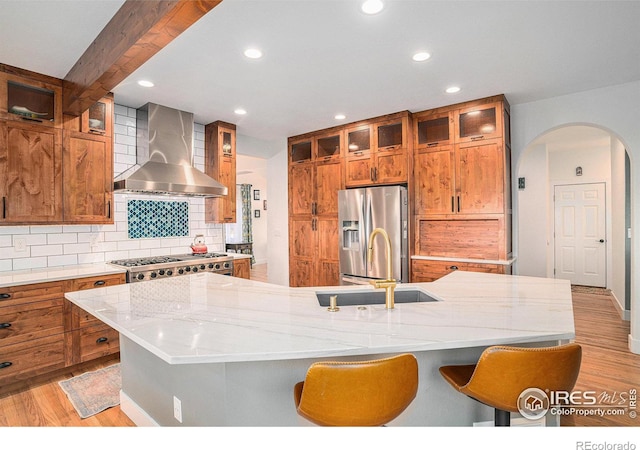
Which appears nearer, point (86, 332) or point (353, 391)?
point (353, 391)

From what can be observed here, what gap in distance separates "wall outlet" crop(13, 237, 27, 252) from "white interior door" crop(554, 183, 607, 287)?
26.6 ft

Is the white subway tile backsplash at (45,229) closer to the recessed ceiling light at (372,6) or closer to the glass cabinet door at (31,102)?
the glass cabinet door at (31,102)

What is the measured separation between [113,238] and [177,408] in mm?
2584

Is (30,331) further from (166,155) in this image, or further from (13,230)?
(166,155)

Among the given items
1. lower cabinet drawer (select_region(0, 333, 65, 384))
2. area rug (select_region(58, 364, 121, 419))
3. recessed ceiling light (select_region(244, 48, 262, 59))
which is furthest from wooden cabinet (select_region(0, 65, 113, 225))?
recessed ceiling light (select_region(244, 48, 262, 59))

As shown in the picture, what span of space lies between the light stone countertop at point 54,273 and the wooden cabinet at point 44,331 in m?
0.04

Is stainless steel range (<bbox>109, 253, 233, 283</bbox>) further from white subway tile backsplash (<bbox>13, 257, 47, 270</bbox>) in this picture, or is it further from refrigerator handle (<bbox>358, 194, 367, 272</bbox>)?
refrigerator handle (<bbox>358, 194, 367, 272</bbox>)

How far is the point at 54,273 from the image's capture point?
3.02 meters

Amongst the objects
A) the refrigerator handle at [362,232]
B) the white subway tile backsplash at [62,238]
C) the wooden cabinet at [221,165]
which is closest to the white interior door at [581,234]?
the refrigerator handle at [362,232]

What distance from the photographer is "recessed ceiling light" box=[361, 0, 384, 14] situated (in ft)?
6.85

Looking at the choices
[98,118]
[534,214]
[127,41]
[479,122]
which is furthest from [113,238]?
[534,214]

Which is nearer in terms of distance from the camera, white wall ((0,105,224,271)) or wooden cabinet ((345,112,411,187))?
white wall ((0,105,224,271))

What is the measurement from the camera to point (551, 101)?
380 centimetres
